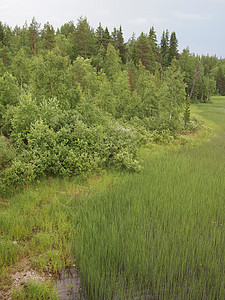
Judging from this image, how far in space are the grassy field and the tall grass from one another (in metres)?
0.02

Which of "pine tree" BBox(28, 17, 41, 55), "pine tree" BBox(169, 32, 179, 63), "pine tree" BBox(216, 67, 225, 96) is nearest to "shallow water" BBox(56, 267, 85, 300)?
"pine tree" BBox(28, 17, 41, 55)

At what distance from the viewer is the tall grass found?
426 cm

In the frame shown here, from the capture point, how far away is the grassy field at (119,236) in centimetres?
429

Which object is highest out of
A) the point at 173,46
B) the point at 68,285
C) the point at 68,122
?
the point at 173,46

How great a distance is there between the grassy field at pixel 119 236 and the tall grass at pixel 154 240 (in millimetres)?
20

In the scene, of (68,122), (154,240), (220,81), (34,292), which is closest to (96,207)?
(154,240)

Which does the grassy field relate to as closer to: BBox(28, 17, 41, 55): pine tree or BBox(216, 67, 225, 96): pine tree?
BBox(28, 17, 41, 55): pine tree

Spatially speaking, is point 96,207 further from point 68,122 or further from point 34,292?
point 68,122

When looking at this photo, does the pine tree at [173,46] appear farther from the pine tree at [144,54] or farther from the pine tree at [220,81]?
the pine tree at [220,81]

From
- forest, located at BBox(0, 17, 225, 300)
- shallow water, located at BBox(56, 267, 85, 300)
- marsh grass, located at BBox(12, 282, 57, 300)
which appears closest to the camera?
marsh grass, located at BBox(12, 282, 57, 300)

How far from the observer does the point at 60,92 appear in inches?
473

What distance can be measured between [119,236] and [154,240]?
2.82ft

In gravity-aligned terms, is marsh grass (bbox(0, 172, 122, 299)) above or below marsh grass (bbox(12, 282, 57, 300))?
above

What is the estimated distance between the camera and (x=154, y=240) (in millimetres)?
5363
